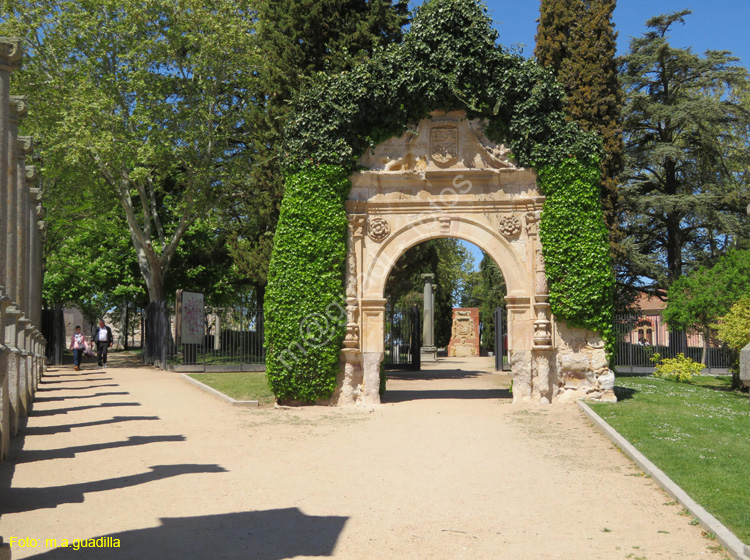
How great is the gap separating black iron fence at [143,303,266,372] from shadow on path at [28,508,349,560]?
52.5ft

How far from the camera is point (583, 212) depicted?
14.1 metres

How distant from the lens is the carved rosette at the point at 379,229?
14.6 meters

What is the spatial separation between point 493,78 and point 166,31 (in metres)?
12.8

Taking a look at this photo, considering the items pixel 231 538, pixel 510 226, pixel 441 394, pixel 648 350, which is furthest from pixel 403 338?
pixel 231 538

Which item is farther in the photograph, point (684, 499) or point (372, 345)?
point (372, 345)

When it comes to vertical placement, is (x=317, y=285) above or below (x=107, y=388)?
above

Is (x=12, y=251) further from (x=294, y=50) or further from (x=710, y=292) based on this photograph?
(x=710, y=292)

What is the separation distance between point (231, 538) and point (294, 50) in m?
15.8

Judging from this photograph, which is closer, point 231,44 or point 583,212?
point 583,212

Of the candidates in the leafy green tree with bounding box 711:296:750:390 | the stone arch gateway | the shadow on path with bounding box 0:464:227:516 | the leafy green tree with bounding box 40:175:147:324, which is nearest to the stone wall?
the shadow on path with bounding box 0:464:227:516

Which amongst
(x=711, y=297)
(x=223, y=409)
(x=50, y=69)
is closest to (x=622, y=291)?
(x=711, y=297)

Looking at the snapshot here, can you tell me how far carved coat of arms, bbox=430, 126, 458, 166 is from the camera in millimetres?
14602

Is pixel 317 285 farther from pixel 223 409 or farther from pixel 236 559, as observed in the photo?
pixel 236 559

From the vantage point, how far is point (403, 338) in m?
26.0
